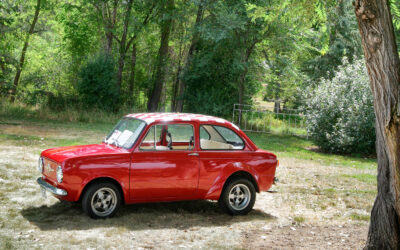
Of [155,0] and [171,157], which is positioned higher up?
[155,0]

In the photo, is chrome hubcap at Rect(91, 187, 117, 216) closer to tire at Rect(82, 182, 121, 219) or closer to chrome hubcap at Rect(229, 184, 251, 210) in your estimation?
tire at Rect(82, 182, 121, 219)

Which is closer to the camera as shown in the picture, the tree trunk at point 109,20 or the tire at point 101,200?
the tire at point 101,200

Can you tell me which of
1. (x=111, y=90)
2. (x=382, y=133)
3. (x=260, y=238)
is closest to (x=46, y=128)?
(x=111, y=90)

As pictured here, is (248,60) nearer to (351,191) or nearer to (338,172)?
(338,172)

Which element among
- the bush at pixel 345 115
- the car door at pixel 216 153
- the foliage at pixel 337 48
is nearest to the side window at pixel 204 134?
the car door at pixel 216 153

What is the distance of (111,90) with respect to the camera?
90.9ft

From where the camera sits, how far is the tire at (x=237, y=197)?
8867 millimetres

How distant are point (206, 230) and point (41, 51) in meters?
35.3

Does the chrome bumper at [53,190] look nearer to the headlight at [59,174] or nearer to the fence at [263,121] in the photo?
the headlight at [59,174]

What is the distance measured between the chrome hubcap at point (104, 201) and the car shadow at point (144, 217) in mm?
161

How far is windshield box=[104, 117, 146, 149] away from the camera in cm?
839

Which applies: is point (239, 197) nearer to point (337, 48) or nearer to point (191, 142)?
point (191, 142)

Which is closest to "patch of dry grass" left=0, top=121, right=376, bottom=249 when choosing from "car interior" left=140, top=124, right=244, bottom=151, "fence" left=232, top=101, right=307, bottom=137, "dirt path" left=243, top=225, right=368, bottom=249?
"dirt path" left=243, top=225, right=368, bottom=249

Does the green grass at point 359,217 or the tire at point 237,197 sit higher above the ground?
the tire at point 237,197
